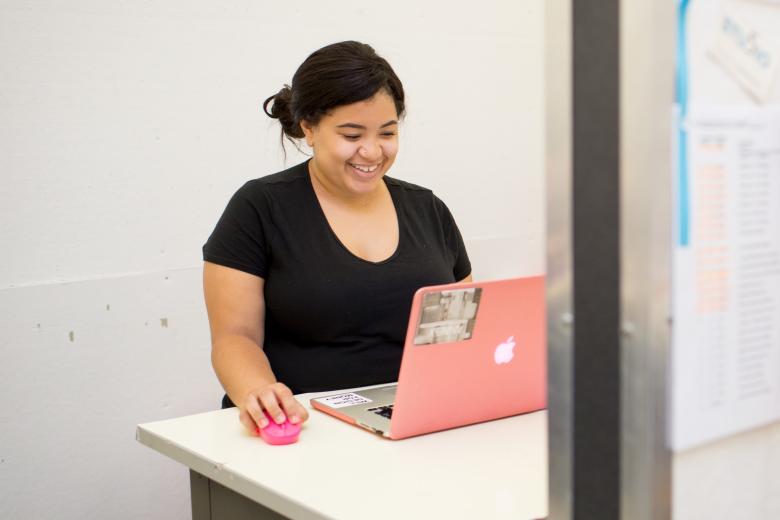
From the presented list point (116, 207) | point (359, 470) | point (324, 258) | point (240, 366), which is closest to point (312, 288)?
point (324, 258)

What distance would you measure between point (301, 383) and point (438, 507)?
0.72 meters

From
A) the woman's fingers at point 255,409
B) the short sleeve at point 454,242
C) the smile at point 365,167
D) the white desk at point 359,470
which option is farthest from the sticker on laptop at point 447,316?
the short sleeve at point 454,242

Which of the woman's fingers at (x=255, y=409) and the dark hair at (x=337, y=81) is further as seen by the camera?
the dark hair at (x=337, y=81)

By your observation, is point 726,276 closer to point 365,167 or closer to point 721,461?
point 721,461

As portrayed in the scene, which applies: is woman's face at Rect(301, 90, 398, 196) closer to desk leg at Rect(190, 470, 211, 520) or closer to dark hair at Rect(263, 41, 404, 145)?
dark hair at Rect(263, 41, 404, 145)

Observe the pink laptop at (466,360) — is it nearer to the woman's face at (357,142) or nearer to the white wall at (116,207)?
the woman's face at (357,142)

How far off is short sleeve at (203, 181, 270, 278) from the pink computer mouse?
0.48 m

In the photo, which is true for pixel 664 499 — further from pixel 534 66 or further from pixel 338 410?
pixel 534 66

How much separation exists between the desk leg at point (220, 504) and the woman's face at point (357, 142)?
0.69m

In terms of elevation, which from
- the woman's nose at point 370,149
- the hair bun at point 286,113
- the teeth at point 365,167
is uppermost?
the hair bun at point 286,113

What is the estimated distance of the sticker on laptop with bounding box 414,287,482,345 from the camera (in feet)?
4.17

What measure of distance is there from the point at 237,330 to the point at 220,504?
1.34 feet

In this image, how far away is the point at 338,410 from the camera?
152cm

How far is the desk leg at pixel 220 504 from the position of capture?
4.42 ft
